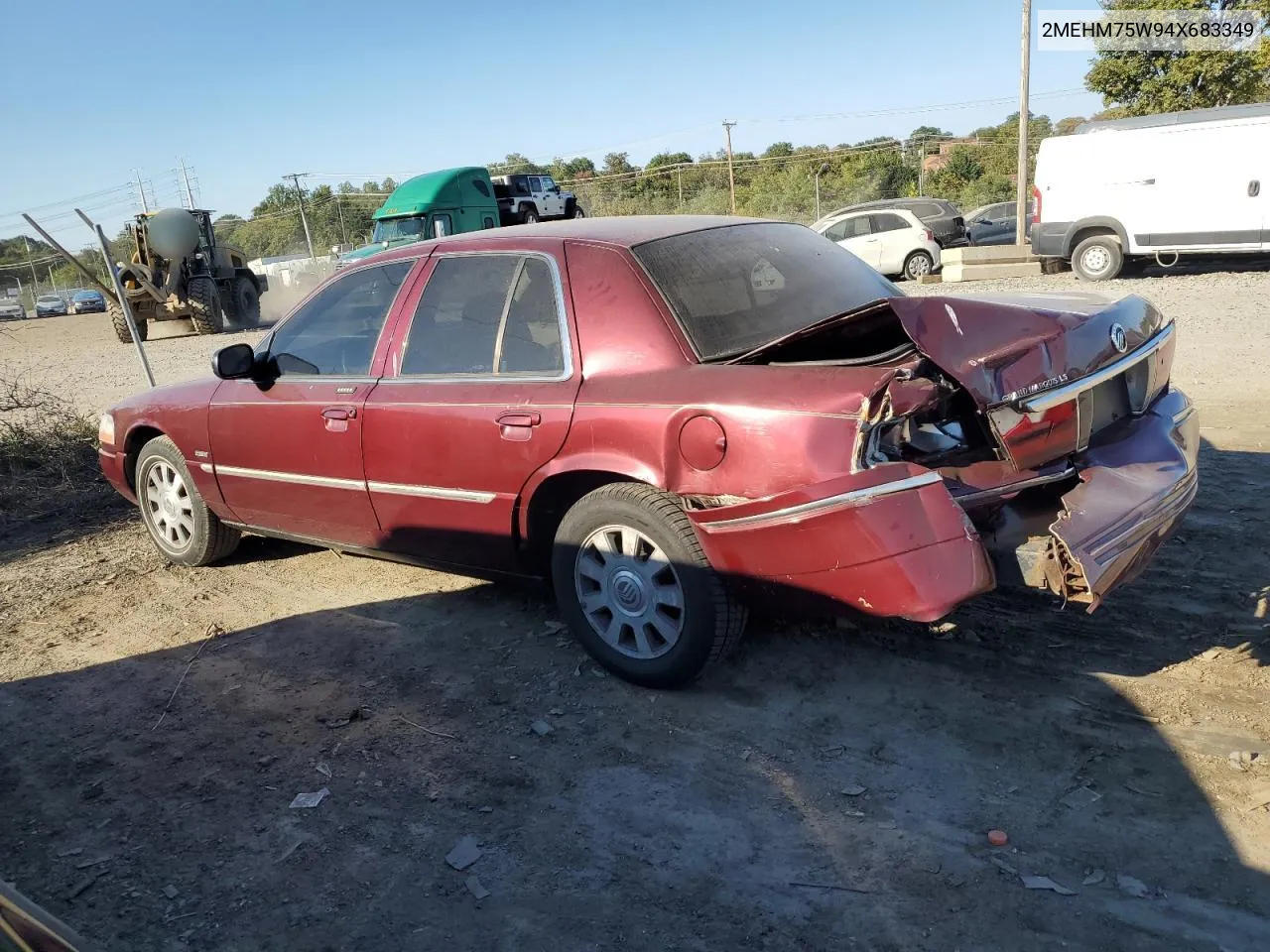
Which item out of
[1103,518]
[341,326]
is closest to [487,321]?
[341,326]

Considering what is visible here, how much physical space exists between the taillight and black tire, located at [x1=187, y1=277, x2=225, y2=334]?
68.8ft

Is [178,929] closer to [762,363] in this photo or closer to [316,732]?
[316,732]

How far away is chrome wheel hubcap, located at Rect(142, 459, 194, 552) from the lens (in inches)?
213

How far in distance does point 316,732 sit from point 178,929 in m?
1.02

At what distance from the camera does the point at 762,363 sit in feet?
10.8

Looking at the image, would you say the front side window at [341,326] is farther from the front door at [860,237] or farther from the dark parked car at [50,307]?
the dark parked car at [50,307]

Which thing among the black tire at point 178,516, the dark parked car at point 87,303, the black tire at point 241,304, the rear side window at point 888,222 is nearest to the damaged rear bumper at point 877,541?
the black tire at point 178,516

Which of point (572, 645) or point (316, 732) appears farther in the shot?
point (572, 645)

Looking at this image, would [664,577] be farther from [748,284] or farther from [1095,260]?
[1095,260]

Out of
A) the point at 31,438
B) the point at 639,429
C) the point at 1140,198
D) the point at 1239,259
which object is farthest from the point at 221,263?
the point at 639,429

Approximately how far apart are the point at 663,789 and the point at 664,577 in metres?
0.75

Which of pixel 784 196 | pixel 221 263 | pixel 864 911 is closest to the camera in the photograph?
pixel 864 911

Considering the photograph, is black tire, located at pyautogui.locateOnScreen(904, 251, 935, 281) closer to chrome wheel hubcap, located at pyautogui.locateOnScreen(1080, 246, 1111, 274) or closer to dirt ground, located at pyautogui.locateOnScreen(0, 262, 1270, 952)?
chrome wheel hubcap, located at pyautogui.locateOnScreen(1080, 246, 1111, 274)

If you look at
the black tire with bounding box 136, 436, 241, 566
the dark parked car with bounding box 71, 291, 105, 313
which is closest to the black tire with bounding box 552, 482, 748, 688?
the black tire with bounding box 136, 436, 241, 566
